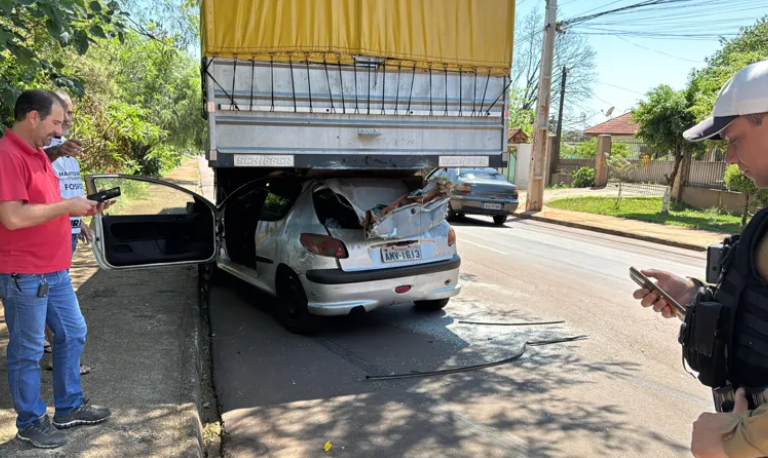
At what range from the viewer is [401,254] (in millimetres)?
5250

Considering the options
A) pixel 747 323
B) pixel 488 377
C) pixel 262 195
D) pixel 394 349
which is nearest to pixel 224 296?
pixel 262 195

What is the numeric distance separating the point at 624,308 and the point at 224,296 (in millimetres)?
4755

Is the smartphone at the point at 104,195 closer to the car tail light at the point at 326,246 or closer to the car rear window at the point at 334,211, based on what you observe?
the car tail light at the point at 326,246

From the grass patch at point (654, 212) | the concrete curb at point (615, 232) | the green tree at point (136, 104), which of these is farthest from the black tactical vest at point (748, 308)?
the grass patch at point (654, 212)

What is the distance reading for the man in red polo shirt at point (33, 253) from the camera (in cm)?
274

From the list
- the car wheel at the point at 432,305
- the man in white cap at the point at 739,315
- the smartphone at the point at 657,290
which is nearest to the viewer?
the man in white cap at the point at 739,315

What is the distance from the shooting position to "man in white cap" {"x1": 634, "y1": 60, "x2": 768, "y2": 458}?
1572 mm

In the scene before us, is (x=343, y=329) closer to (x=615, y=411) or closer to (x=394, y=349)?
(x=394, y=349)

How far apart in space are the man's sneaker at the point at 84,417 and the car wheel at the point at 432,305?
11.2ft

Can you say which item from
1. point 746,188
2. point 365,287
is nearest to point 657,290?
point 365,287

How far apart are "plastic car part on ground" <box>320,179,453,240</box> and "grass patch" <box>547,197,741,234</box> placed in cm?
1045

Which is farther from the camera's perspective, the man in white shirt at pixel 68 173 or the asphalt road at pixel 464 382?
the man in white shirt at pixel 68 173

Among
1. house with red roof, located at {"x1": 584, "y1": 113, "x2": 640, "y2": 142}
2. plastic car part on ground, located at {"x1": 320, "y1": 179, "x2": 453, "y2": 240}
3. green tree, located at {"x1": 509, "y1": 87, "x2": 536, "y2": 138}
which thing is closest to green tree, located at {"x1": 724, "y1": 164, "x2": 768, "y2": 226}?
plastic car part on ground, located at {"x1": 320, "y1": 179, "x2": 453, "y2": 240}

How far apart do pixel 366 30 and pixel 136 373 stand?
11.9 feet
